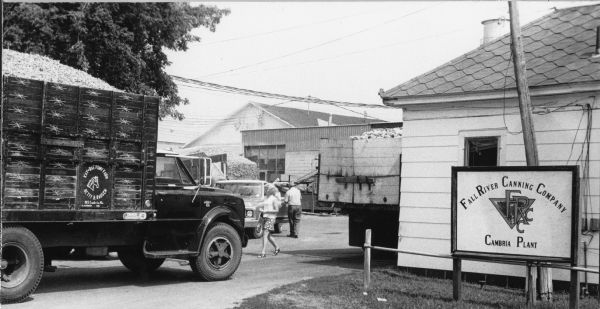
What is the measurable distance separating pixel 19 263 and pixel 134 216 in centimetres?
173

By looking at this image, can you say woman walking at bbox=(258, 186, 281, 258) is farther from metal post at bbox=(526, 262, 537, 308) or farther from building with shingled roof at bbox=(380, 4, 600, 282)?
metal post at bbox=(526, 262, 537, 308)

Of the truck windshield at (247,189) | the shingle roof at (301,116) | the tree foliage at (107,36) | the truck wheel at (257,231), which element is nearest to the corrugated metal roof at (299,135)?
the shingle roof at (301,116)

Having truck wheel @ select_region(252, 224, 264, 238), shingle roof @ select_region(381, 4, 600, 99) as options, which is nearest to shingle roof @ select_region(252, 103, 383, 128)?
truck wheel @ select_region(252, 224, 264, 238)

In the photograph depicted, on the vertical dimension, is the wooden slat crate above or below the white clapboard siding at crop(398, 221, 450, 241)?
above

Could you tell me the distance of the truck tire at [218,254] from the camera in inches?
420

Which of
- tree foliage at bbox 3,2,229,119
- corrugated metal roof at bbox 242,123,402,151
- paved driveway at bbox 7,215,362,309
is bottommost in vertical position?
paved driveway at bbox 7,215,362,309

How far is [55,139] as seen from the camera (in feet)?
28.1

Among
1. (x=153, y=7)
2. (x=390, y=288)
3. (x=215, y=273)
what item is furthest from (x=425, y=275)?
(x=153, y=7)

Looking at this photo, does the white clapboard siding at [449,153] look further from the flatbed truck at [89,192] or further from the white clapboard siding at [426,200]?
the flatbed truck at [89,192]

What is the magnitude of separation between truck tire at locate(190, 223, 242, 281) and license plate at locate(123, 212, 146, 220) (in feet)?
4.76

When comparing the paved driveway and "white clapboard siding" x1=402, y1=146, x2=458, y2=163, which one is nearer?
the paved driveway

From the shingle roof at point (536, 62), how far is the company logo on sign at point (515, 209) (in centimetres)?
256

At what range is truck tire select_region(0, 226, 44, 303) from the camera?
8070mm

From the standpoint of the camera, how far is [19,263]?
325 inches
